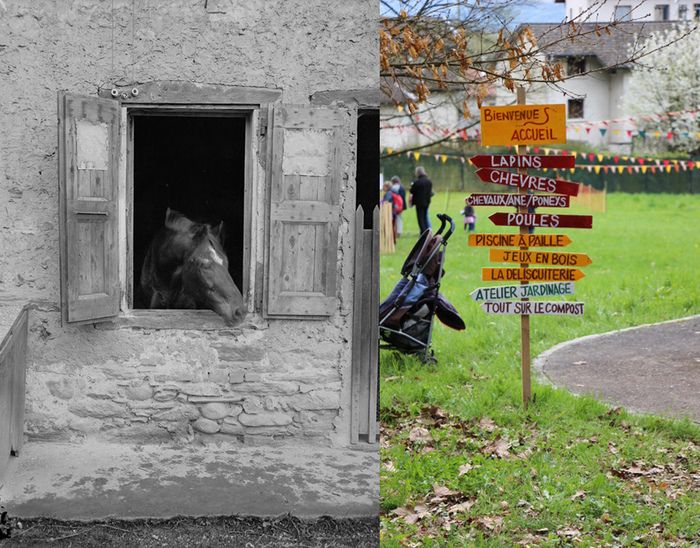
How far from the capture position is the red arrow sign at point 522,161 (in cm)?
564

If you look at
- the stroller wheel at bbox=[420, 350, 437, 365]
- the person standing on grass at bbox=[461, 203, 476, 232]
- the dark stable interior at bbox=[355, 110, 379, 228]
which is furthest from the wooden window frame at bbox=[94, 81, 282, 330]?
the person standing on grass at bbox=[461, 203, 476, 232]

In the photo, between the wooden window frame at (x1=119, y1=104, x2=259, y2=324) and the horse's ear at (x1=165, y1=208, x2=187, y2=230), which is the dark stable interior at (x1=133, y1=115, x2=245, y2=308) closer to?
the horse's ear at (x1=165, y1=208, x2=187, y2=230)

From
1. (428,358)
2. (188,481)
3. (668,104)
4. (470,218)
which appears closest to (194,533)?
(188,481)

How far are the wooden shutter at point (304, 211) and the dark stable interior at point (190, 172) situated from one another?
2.47ft

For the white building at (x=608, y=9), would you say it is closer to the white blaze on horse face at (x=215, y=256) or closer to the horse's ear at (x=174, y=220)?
the white blaze on horse face at (x=215, y=256)

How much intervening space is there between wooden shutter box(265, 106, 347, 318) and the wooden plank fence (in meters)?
0.12

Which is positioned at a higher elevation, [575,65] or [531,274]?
[575,65]

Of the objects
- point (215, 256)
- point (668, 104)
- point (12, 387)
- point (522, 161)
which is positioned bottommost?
point (12, 387)

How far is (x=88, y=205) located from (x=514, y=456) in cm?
239

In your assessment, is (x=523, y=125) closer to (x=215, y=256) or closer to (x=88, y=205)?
(x=215, y=256)

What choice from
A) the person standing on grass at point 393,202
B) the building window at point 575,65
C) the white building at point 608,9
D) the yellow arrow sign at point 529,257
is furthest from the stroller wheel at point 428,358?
the person standing on grass at point 393,202

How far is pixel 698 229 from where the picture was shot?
664 inches

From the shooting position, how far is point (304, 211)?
471 cm

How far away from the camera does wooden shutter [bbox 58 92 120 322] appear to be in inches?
174
